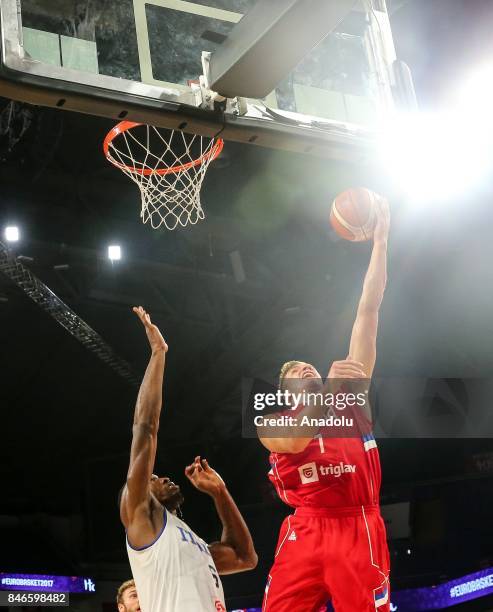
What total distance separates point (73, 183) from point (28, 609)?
630cm

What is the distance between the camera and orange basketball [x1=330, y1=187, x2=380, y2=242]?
4891 millimetres

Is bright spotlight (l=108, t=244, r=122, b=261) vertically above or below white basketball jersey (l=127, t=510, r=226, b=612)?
above

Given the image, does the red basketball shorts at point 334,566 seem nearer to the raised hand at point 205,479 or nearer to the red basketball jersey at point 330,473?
the red basketball jersey at point 330,473

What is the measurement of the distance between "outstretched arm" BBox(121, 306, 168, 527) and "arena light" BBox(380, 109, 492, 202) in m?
1.49

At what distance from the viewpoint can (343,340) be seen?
9875mm

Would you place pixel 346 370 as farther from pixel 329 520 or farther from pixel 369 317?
pixel 329 520

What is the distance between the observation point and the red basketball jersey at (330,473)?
4.15 m

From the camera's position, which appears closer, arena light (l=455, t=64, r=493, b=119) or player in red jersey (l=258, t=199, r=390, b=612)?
player in red jersey (l=258, t=199, r=390, b=612)

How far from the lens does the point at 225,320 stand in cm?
967

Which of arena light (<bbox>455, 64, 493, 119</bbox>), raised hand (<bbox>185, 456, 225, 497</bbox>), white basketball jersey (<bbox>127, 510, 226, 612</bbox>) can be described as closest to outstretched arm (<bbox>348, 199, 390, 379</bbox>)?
raised hand (<bbox>185, 456, 225, 497</bbox>)

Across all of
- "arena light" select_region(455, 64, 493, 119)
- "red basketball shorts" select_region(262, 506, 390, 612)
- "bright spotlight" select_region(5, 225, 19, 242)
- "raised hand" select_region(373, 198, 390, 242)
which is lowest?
"red basketball shorts" select_region(262, 506, 390, 612)

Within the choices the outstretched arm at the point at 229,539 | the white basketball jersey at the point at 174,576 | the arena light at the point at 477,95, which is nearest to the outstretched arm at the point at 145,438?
the white basketball jersey at the point at 174,576

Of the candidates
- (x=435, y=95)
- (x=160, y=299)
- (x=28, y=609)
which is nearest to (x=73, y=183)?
(x=160, y=299)

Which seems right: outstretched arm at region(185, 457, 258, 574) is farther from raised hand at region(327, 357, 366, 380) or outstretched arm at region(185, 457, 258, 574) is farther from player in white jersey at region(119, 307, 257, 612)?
raised hand at region(327, 357, 366, 380)
